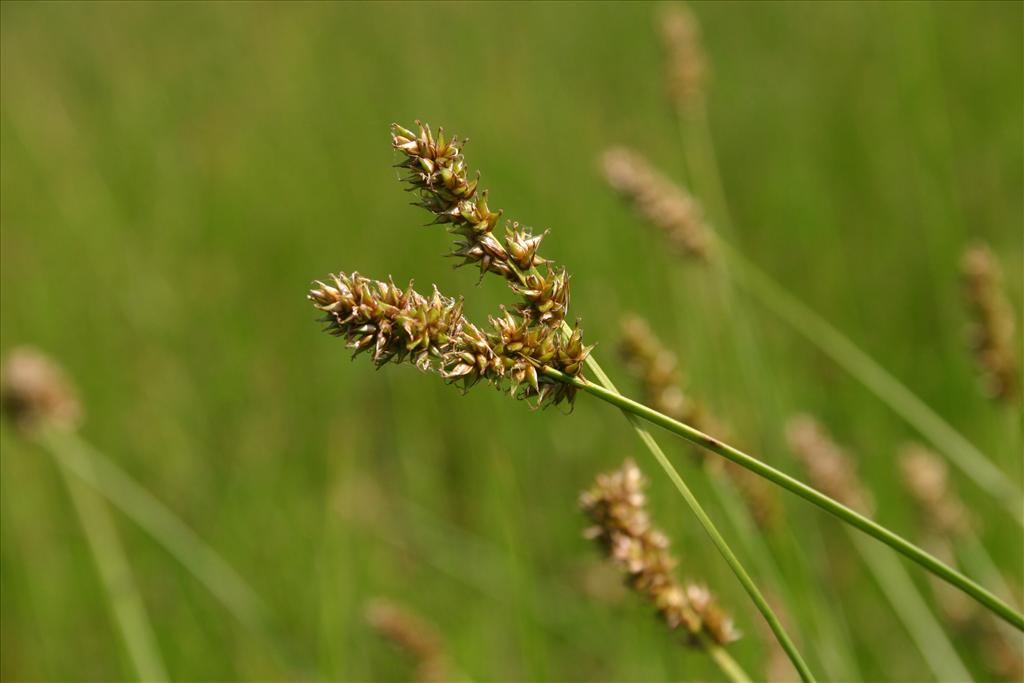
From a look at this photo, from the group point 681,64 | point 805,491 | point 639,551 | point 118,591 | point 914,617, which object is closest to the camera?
point 805,491

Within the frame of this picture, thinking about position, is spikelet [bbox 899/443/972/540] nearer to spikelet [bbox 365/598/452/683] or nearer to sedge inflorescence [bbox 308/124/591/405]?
spikelet [bbox 365/598/452/683]

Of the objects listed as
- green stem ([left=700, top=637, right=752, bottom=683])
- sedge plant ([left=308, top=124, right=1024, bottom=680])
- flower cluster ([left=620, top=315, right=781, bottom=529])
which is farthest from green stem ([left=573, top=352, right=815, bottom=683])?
flower cluster ([left=620, top=315, right=781, bottom=529])

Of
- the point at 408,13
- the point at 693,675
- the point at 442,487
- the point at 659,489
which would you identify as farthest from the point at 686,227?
the point at 408,13

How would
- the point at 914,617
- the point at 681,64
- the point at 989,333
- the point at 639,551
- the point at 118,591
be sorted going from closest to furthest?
the point at 639,551
the point at 989,333
the point at 914,617
the point at 118,591
the point at 681,64

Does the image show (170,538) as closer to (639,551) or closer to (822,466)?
(822,466)

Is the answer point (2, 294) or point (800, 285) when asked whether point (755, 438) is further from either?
point (2, 294)

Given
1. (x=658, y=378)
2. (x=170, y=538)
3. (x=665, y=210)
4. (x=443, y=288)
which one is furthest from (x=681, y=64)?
(x=443, y=288)
